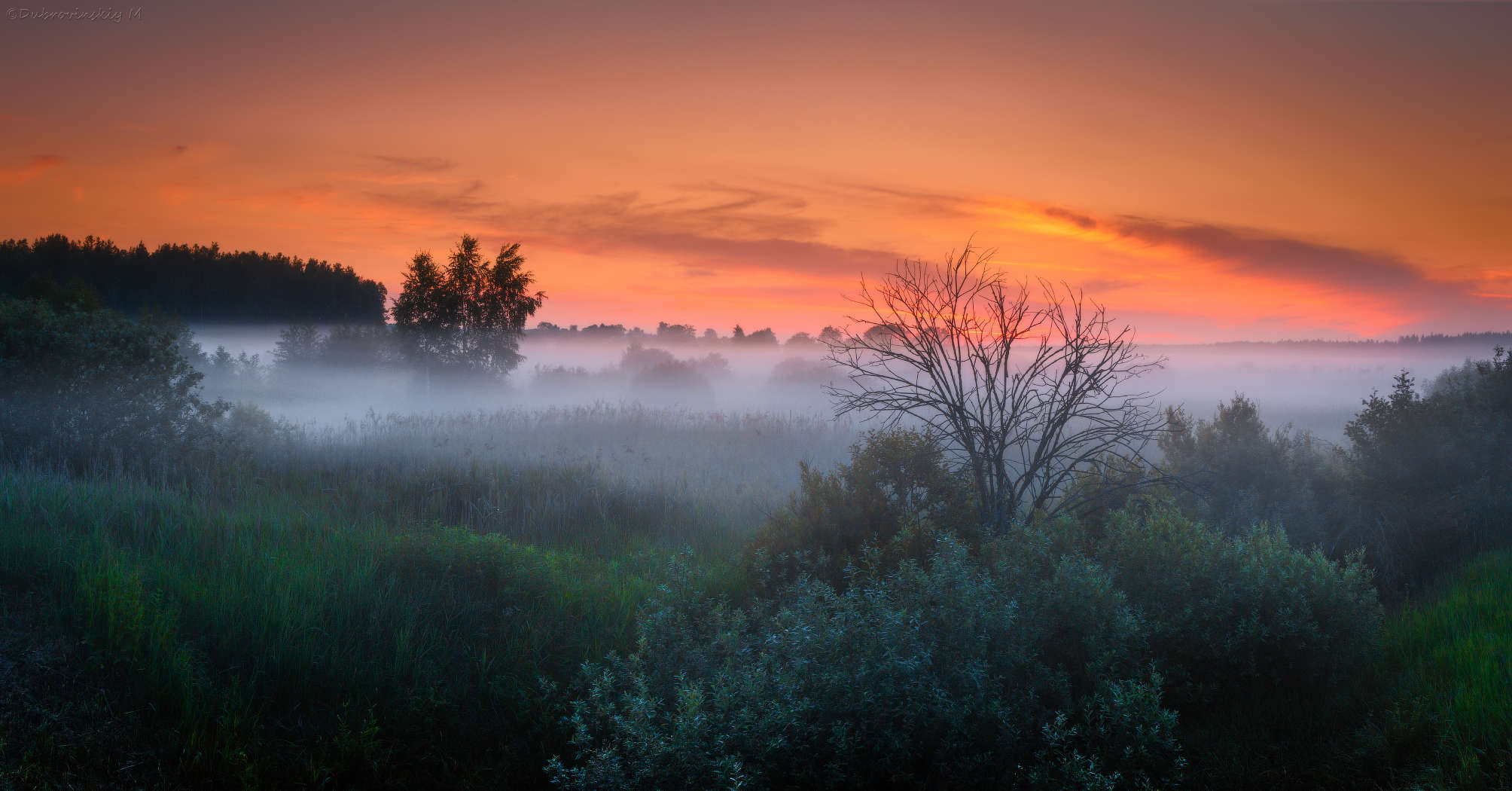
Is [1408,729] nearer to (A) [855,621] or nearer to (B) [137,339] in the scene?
(A) [855,621]

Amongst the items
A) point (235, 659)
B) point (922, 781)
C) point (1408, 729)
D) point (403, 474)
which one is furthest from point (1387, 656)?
point (403, 474)

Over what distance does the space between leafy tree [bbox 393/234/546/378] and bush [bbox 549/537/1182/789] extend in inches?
1324

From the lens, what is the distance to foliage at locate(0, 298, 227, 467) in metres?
10.0

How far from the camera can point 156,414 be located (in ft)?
35.2

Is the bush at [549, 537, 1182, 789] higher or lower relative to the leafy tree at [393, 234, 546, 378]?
lower

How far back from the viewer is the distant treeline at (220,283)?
44625 mm

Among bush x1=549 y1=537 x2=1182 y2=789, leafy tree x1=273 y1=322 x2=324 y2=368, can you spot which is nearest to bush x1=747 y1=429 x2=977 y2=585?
bush x1=549 y1=537 x2=1182 y2=789

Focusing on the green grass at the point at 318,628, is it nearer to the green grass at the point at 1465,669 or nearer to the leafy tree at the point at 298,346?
the green grass at the point at 1465,669

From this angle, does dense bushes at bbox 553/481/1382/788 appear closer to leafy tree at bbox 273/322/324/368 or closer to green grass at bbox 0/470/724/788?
green grass at bbox 0/470/724/788

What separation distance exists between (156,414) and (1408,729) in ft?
49.1

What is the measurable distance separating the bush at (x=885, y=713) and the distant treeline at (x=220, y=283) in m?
47.3

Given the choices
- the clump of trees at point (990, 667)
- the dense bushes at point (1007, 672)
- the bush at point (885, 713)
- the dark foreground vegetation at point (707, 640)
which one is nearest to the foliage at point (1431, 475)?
the dark foreground vegetation at point (707, 640)

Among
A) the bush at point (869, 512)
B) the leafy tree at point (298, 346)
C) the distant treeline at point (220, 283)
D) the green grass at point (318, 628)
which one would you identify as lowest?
the green grass at point (318, 628)

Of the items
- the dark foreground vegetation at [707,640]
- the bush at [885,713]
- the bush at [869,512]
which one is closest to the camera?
the bush at [885,713]
